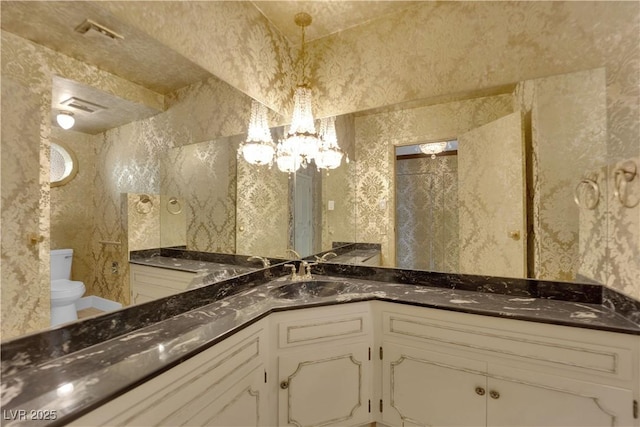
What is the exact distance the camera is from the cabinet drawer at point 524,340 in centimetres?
111

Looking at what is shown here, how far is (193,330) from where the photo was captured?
3.62 feet

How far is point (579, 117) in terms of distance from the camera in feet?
4.97

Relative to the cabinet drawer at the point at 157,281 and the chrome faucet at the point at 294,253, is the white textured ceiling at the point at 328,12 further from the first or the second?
the cabinet drawer at the point at 157,281

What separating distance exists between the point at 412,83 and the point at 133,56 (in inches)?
65.2

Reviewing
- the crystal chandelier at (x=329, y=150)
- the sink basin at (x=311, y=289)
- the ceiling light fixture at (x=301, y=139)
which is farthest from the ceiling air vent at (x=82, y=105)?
the crystal chandelier at (x=329, y=150)

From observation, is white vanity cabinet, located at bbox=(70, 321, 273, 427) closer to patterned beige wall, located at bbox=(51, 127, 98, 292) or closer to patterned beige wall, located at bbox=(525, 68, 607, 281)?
patterned beige wall, located at bbox=(51, 127, 98, 292)

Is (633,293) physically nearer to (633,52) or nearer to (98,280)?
(633,52)

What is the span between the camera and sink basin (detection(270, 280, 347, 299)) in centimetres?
175

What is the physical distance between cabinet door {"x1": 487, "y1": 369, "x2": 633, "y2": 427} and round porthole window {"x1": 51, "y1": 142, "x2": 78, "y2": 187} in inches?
72.5

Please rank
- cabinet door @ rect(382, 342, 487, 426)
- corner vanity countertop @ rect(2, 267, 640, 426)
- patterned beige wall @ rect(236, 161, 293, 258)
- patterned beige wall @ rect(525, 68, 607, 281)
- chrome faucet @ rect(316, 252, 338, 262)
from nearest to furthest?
corner vanity countertop @ rect(2, 267, 640, 426), cabinet door @ rect(382, 342, 487, 426), patterned beige wall @ rect(525, 68, 607, 281), patterned beige wall @ rect(236, 161, 293, 258), chrome faucet @ rect(316, 252, 338, 262)

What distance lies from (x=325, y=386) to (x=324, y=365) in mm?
108

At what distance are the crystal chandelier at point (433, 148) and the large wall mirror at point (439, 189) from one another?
0.11 feet

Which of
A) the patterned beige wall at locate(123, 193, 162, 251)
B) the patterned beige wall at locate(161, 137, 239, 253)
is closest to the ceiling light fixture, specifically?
the patterned beige wall at locate(161, 137, 239, 253)

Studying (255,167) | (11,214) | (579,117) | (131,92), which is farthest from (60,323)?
(579,117)
